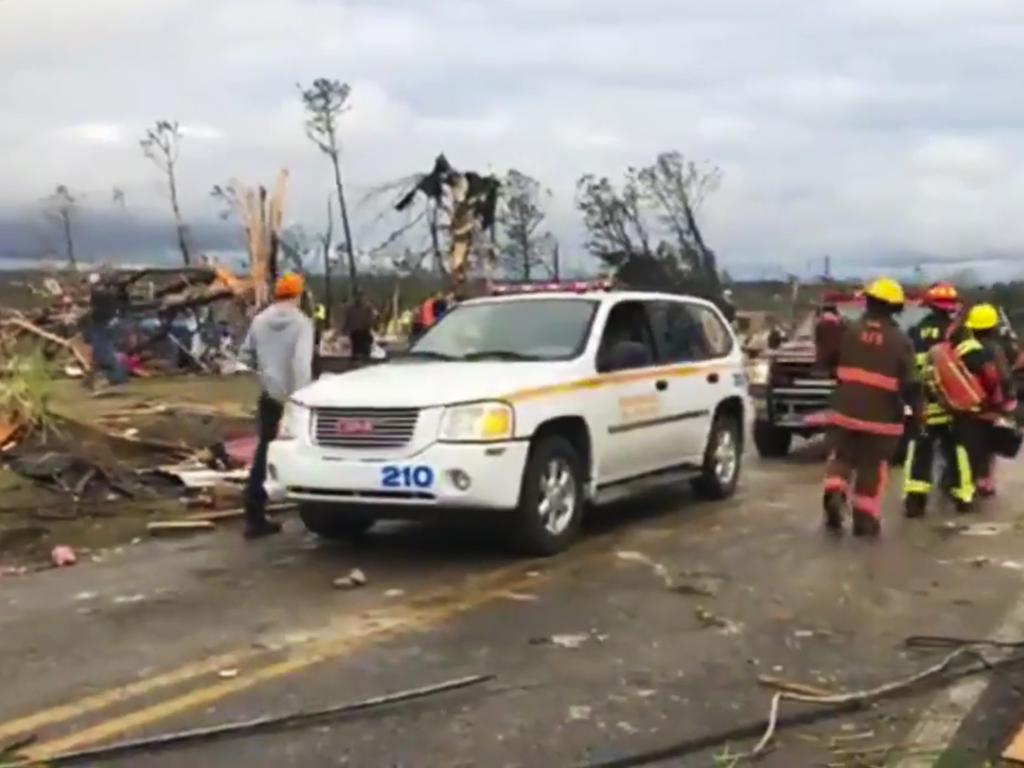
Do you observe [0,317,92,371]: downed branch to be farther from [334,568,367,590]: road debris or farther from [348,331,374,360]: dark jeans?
[334,568,367,590]: road debris

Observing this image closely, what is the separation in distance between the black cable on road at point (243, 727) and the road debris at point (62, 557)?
4.50 metres

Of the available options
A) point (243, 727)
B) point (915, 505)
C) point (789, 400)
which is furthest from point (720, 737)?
point (789, 400)

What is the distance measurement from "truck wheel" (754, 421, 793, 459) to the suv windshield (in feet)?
21.3

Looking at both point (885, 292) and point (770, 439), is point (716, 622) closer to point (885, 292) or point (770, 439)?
point (885, 292)

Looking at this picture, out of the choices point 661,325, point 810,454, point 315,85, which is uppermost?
point 315,85

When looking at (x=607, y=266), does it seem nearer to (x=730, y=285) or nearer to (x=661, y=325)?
(x=730, y=285)

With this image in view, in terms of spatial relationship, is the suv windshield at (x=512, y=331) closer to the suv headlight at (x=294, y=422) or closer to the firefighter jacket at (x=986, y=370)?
the suv headlight at (x=294, y=422)

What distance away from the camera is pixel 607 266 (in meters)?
38.5

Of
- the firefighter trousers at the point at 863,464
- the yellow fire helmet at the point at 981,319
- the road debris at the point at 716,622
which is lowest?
the road debris at the point at 716,622

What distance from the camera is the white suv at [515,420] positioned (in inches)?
372

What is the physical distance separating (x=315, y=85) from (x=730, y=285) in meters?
13.8

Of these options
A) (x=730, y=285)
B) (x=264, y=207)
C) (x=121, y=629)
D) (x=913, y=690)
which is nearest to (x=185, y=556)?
(x=121, y=629)

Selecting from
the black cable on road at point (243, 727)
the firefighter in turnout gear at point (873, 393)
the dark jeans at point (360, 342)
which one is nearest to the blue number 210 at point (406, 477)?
the black cable on road at point (243, 727)

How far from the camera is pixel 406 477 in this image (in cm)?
940
